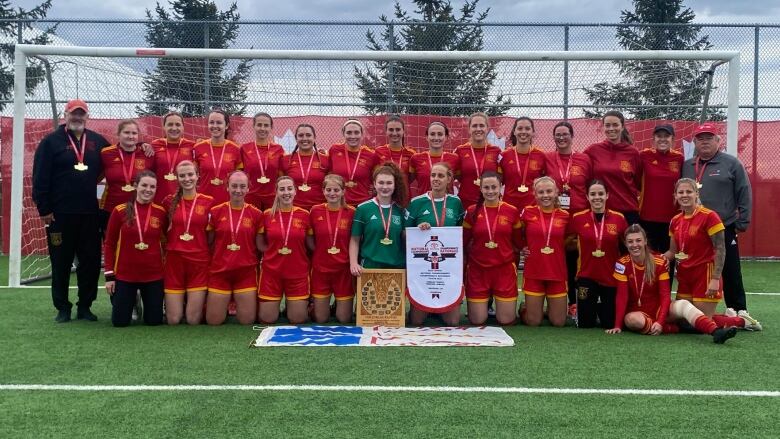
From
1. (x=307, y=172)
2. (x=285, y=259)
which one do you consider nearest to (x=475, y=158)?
(x=307, y=172)

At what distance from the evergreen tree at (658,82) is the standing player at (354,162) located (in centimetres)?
496

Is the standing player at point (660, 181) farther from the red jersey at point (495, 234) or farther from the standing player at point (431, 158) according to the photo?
the standing player at point (431, 158)

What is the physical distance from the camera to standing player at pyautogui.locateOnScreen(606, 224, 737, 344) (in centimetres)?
544

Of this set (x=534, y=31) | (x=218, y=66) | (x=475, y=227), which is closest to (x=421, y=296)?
(x=475, y=227)

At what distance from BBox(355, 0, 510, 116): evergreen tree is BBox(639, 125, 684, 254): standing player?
416cm

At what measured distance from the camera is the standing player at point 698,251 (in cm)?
551

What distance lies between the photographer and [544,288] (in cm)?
588

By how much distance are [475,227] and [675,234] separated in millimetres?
1635

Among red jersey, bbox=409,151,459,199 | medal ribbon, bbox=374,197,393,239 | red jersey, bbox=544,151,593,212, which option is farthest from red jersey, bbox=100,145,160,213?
red jersey, bbox=544,151,593,212

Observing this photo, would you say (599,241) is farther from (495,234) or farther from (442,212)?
(442,212)

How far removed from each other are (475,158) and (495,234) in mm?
907

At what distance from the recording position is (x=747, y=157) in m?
11.5

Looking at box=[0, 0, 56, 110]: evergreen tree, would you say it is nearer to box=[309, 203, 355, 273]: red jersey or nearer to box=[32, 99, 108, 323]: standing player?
box=[32, 99, 108, 323]: standing player

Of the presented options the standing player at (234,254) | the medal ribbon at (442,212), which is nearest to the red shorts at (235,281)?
the standing player at (234,254)
